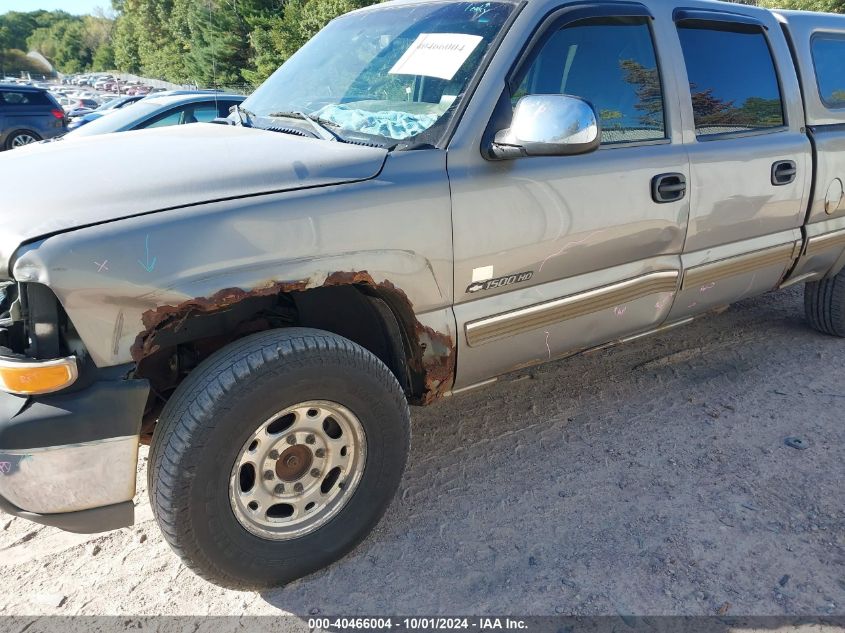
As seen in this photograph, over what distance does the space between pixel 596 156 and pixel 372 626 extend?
2.00 metres

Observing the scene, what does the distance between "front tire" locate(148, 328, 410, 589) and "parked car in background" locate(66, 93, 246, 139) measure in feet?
19.6

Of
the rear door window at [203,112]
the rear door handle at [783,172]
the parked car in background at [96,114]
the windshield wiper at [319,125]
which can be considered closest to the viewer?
the windshield wiper at [319,125]

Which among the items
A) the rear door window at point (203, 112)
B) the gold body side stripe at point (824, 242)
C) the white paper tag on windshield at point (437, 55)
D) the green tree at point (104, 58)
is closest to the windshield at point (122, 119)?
the rear door window at point (203, 112)

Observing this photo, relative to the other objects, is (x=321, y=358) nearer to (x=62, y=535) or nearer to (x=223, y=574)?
(x=223, y=574)

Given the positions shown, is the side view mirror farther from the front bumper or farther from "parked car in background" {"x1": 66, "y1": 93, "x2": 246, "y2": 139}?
"parked car in background" {"x1": 66, "y1": 93, "x2": 246, "y2": 139}

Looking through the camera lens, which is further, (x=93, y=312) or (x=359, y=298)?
(x=359, y=298)

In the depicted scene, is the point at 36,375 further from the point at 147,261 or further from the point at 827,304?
the point at 827,304

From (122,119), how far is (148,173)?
6368 millimetres

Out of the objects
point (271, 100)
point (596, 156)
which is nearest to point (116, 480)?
point (271, 100)

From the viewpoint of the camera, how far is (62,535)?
2.69 m

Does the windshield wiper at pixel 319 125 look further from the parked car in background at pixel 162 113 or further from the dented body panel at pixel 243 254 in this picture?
the parked car in background at pixel 162 113

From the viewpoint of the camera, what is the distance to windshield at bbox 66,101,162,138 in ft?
24.7

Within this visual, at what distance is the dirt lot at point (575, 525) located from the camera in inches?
93.2

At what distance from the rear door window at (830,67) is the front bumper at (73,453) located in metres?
3.90
